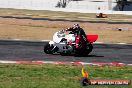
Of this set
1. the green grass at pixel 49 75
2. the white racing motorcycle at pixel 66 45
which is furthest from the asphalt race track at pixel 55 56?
the green grass at pixel 49 75

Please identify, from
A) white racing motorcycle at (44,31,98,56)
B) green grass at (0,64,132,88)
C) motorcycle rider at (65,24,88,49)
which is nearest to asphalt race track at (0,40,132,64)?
white racing motorcycle at (44,31,98,56)

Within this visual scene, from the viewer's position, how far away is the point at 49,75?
1561 cm

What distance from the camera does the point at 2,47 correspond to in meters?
26.0

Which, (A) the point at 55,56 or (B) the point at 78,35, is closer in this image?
(A) the point at 55,56

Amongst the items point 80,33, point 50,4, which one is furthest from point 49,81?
point 50,4

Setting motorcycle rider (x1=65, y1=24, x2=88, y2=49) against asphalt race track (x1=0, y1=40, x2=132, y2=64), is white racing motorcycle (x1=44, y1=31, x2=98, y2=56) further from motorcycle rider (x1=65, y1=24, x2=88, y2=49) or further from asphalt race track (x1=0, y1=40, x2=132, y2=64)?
asphalt race track (x1=0, y1=40, x2=132, y2=64)

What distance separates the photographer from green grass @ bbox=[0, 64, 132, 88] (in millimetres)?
13484

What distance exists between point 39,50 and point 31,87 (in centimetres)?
1259

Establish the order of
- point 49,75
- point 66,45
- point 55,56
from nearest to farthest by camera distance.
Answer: point 49,75 < point 55,56 < point 66,45

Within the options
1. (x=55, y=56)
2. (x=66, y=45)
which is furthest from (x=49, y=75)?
(x=66, y=45)

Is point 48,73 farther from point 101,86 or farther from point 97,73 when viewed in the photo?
point 101,86

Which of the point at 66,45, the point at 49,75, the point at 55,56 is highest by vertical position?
the point at 49,75

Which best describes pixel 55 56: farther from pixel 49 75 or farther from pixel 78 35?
pixel 49 75

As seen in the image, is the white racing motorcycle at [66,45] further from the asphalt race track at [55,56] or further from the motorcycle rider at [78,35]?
the asphalt race track at [55,56]
